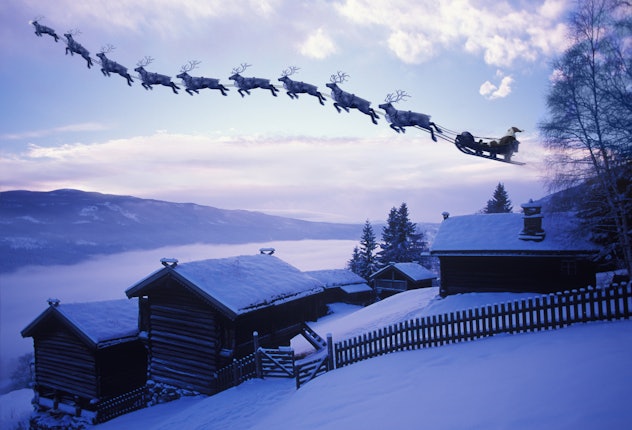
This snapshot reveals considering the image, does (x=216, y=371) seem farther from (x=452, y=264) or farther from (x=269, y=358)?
(x=452, y=264)

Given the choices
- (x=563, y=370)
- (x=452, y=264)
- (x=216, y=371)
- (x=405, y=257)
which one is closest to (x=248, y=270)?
(x=216, y=371)

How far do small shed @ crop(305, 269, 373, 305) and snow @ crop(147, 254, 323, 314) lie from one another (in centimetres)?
2112

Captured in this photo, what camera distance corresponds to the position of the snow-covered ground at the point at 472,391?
204 inches

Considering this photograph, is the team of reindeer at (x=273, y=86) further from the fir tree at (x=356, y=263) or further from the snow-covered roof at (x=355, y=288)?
the fir tree at (x=356, y=263)

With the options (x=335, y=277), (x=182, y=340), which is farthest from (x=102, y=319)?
(x=335, y=277)

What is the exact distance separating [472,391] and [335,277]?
37722 mm

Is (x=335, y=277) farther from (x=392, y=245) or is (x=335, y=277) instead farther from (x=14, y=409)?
(x=14, y=409)

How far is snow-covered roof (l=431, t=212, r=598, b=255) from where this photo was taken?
19087 millimetres

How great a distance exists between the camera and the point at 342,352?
12.0m

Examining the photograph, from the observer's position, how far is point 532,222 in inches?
834

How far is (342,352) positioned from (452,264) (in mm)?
13860

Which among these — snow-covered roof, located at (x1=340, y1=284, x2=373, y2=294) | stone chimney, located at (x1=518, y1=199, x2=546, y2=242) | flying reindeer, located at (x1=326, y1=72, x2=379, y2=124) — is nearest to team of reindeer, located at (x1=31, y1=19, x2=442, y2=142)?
flying reindeer, located at (x1=326, y1=72, x2=379, y2=124)

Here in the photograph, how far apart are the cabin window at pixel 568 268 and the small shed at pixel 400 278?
19.2 m

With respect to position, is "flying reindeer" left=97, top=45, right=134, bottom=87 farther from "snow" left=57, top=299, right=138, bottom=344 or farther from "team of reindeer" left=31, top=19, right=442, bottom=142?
"snow" left=57, top=299, right=138, bottom=344
